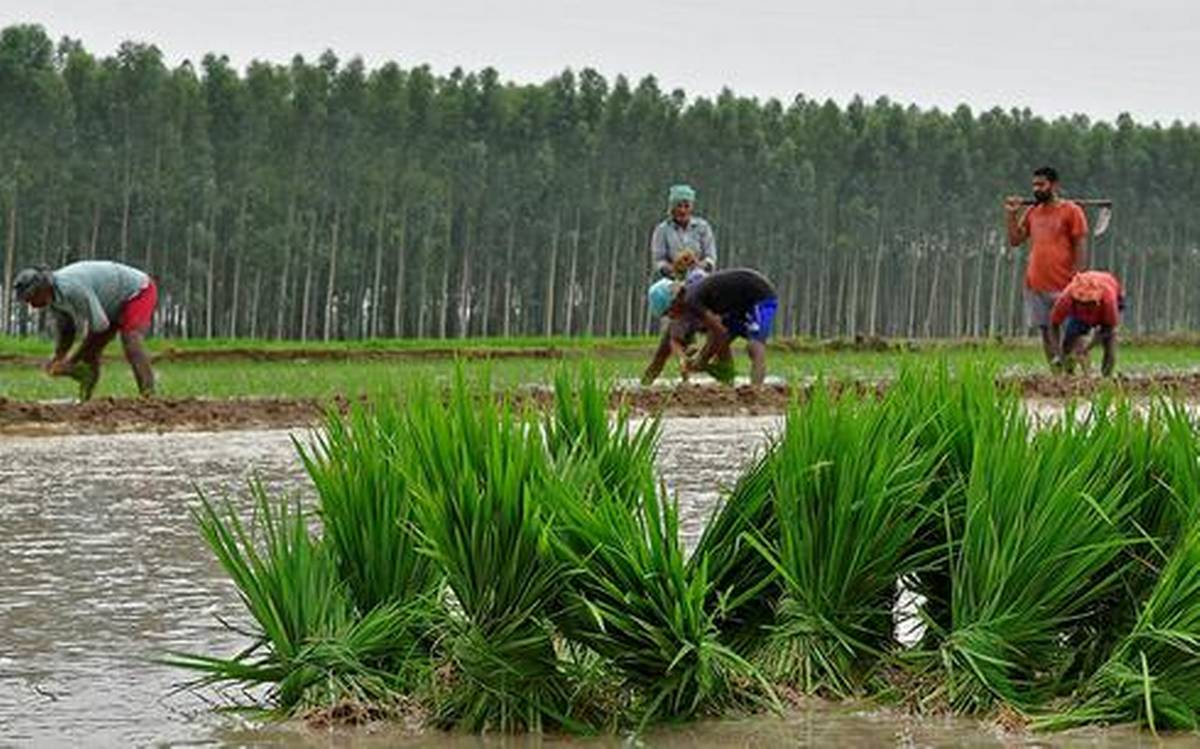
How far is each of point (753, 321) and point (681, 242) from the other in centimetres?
93

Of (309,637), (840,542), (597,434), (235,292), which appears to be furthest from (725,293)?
(235,292)

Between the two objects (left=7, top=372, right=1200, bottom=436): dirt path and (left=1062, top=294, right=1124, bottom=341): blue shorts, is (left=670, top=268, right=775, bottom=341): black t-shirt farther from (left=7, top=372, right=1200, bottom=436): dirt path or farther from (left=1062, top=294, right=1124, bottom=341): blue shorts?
(left=1062, top=294, right=1124, bottom=341): blue shorts

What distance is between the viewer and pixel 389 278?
299ft

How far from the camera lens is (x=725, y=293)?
607 inches

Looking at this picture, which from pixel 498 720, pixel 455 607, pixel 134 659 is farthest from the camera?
pixel 134 659

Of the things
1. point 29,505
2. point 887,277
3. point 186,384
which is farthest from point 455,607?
point 887,277

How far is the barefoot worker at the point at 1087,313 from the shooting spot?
16.1 metres

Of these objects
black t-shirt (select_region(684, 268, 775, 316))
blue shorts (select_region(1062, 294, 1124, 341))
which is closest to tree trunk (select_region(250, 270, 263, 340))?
blue shorts (select_region(1062, 294, 1124, 341))

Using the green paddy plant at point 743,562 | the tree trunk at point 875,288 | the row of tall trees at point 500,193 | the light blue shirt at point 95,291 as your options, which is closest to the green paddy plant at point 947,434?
the green paddy plant at point 743,562

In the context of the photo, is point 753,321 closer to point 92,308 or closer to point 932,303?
point 92,308

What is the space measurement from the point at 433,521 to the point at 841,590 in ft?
2.95

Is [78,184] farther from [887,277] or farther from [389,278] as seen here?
[887,277]

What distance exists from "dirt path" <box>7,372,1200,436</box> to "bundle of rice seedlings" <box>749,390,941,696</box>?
23.1ft

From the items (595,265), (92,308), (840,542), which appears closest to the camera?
(840,542)
